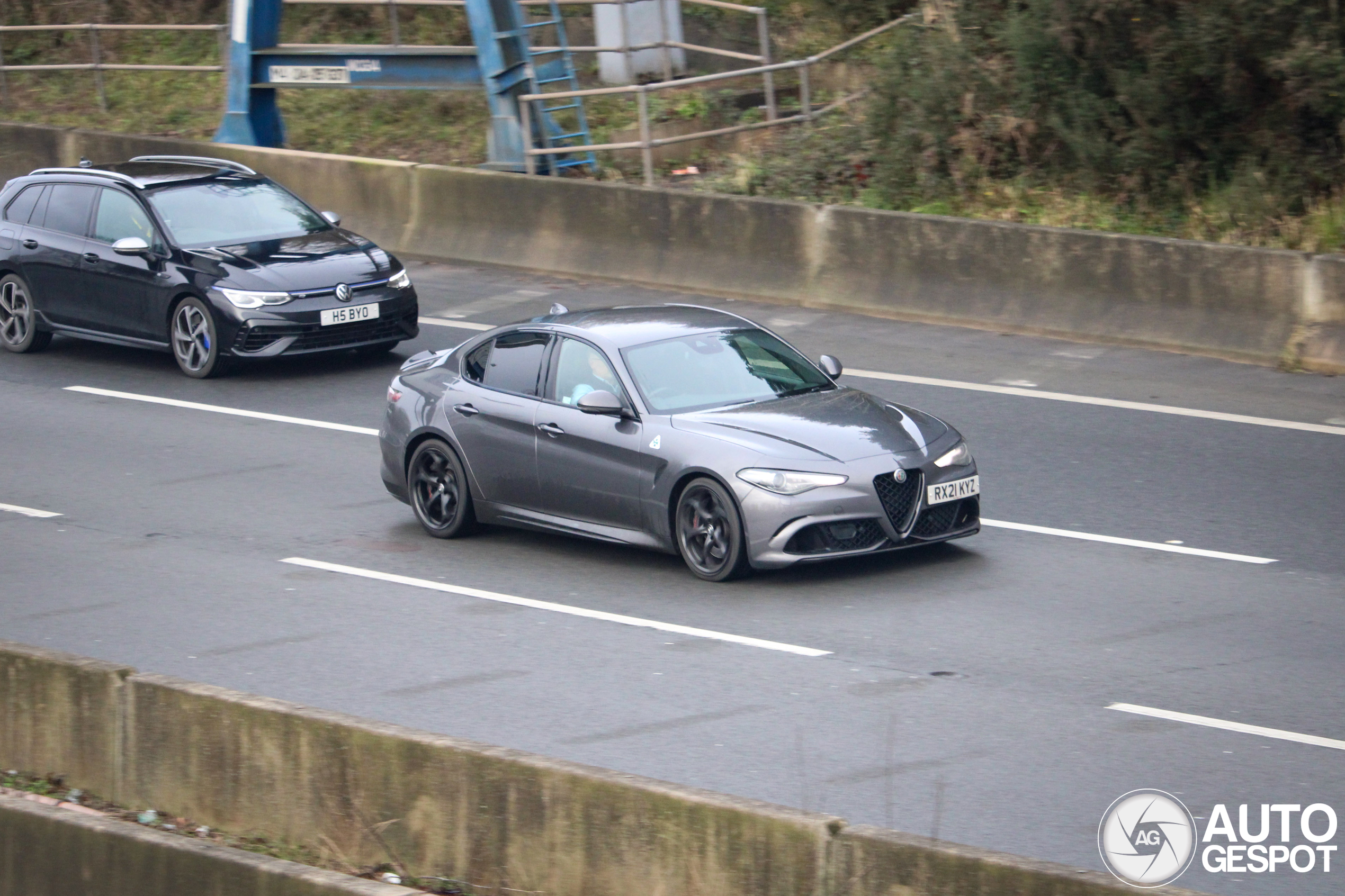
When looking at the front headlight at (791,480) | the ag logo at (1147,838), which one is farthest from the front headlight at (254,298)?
the ag logo at (1147,838)

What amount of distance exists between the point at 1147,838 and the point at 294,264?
11.3m

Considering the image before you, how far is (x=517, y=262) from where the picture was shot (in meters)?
19.5

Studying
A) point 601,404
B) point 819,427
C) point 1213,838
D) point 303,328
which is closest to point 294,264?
point 303,328

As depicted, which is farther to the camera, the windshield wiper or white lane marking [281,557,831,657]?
the windshield wiper

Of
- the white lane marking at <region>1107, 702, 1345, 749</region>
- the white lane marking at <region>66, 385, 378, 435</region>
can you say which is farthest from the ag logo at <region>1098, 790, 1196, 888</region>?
the white lane marking at <region>66, 385, 378, 435</region>

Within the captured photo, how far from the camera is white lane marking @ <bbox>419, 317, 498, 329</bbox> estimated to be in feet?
55.7

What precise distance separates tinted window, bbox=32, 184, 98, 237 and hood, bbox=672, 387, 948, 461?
8688mm

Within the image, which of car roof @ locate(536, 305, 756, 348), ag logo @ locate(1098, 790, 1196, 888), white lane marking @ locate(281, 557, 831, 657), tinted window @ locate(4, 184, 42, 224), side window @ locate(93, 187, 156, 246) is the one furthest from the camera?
tinted window @ locate(4, 184, 42, 224)

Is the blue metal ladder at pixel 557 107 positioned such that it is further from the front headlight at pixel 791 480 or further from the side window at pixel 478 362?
the front headlight at pixel 791 480

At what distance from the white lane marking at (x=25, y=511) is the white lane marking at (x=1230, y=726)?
7349mm

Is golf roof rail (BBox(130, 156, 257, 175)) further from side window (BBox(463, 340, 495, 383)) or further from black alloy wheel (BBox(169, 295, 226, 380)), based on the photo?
side window (BBox(463, 340, 495, 383))

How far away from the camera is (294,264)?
15.7 metres

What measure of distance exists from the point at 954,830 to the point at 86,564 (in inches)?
247

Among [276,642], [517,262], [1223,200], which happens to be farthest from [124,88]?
[276,642]
